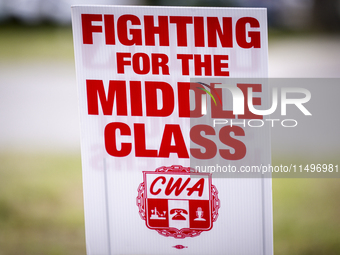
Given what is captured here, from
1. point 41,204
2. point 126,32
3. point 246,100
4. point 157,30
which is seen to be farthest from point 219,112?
A: point 41,204

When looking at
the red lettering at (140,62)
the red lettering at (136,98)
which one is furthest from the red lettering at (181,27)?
the red lettering at (136,98)

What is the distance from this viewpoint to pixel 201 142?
1922mm

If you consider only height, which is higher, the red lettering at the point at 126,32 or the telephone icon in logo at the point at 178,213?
the red lettering at the point at 126,32

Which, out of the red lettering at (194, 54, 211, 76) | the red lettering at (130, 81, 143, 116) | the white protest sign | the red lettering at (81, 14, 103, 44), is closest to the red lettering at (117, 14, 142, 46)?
the white protest sign

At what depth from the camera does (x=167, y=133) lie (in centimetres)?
191

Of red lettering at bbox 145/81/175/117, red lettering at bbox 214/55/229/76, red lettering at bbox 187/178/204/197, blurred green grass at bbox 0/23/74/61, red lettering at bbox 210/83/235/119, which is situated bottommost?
red lettering at bbox 187/178/204/197

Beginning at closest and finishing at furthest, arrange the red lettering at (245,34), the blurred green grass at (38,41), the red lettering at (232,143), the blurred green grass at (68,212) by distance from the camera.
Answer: the red lettering at (245,34)
the red lettering at (232,143)
the blurred green grass at (68,212)
the blurred green grass at (38,41)

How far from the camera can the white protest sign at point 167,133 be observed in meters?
1.83

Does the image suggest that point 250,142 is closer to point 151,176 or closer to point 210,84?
point 210,84

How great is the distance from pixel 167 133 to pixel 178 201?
44cm

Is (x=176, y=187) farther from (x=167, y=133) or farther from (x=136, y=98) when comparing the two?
(x=136, y=98)

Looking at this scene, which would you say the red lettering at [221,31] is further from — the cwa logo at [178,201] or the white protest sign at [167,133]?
the cwa logo at [178,201]

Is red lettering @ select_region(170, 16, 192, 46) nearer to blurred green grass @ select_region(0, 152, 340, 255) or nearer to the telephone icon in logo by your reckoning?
the telephone icon in logo

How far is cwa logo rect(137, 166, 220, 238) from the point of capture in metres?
1.95
